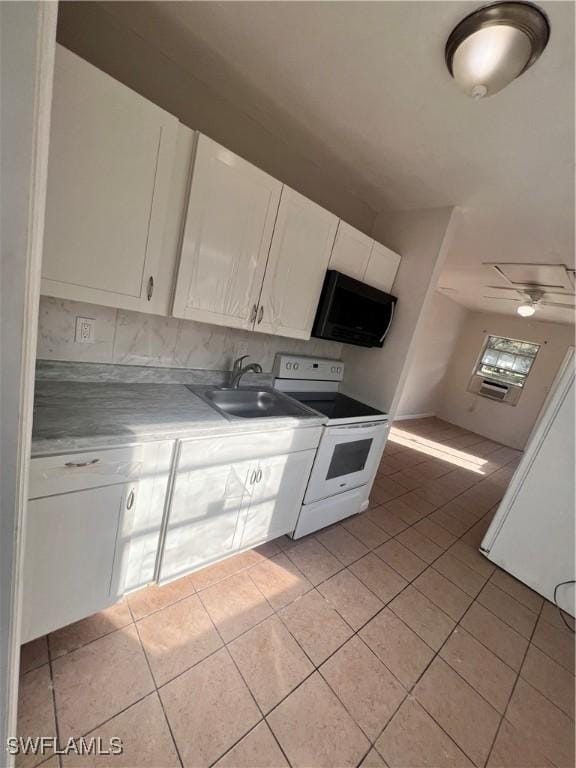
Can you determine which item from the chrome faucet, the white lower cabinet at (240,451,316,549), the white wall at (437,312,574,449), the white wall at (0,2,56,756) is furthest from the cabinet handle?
the white wall at (437,312,574,449)

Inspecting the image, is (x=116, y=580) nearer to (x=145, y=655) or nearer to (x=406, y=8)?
(x=145, y=655)

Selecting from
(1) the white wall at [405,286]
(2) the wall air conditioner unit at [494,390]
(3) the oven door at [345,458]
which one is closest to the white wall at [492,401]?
(2) the wall air conditioner unit at [494,390]

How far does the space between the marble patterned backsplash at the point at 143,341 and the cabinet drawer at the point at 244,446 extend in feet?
2.11

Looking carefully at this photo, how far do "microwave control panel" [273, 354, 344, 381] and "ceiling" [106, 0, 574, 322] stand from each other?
4.39 feet

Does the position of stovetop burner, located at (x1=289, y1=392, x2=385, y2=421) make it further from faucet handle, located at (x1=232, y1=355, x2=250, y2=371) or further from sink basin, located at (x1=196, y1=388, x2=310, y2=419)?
faucet handle, located at (x1=232, y1=355, x2=250, y2=371)

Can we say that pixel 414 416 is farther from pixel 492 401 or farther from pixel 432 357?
pixel 492 401

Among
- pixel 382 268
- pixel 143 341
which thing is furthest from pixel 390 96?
pixel 143 341

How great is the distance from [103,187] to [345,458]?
2.02 meters

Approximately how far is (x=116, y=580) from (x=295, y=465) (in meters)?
1.05

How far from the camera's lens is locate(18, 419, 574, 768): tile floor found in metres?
1.13

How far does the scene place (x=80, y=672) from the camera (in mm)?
1217

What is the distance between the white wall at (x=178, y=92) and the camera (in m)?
1.23

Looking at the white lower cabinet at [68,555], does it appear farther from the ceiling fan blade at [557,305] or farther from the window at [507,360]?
the window at [507,360]

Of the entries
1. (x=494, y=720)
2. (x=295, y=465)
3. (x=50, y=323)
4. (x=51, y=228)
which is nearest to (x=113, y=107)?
(x=51, y=228)
